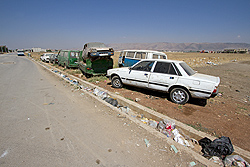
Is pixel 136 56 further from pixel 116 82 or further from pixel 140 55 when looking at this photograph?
pixel 116 82

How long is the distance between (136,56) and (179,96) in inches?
195

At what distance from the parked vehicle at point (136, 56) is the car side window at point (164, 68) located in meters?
3.36

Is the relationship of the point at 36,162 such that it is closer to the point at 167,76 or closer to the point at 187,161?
the point at 187,161

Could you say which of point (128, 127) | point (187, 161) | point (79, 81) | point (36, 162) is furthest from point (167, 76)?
point (79, 81)

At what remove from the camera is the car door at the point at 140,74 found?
5.45 metres

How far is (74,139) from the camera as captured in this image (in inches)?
116

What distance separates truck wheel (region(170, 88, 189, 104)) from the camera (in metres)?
4.64

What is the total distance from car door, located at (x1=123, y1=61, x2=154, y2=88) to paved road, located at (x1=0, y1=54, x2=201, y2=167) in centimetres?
192

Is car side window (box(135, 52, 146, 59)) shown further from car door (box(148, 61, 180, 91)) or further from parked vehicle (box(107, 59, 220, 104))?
car door (box(148, 61, 180, 91))

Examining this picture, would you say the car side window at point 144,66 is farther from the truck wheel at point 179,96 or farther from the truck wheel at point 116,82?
the truck wheel at point 179,96

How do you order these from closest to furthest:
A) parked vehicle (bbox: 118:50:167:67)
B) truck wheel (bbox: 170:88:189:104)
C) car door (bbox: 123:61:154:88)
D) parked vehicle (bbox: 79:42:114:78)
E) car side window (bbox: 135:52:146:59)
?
truck wheel (bbox: 170:88:189:104) < car door (bbox: 123:61:154:88) < parked vehicle (bbox: 79:42:114:78) < parked vehicle (bbox: 118:50:167:67) < car side window (bbox: 135:52:146:59)

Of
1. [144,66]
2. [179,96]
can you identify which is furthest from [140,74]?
[179,96]

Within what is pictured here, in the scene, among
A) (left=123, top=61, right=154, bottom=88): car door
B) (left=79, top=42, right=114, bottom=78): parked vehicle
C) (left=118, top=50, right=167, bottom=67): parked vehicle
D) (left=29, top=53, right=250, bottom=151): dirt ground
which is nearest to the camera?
(left=29, top=53, right=250, bottom=151): dirt ground

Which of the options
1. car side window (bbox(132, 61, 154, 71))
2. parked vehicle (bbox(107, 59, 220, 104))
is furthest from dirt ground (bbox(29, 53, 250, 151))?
car side window (bbox(132, 61, 154, 71))
